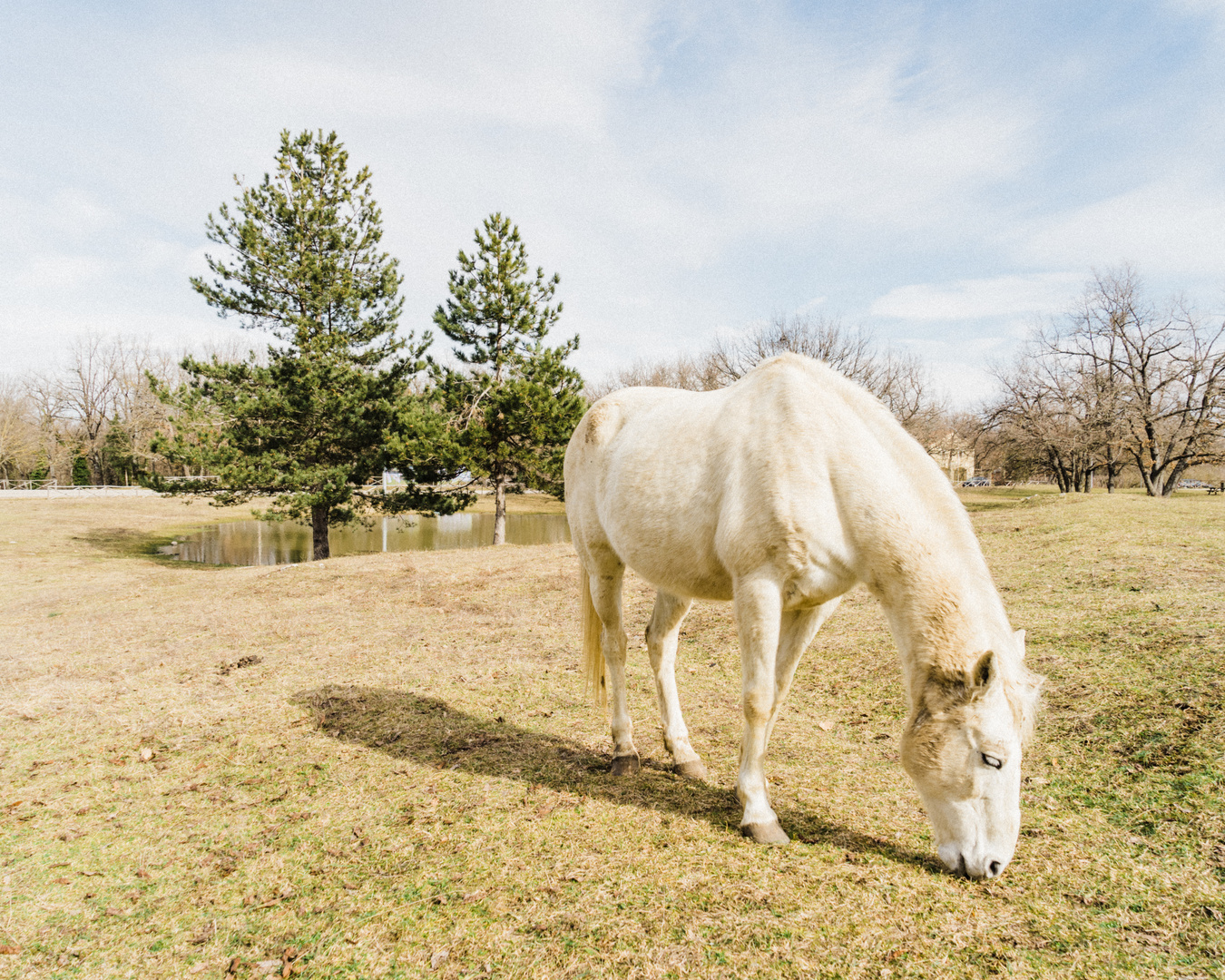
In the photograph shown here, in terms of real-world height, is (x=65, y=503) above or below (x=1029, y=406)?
below

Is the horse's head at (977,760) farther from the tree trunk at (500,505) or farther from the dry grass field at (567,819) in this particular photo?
the tree trunk at (500,505)

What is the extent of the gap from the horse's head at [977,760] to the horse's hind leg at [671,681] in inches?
59.6

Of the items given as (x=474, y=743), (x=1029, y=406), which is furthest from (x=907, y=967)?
(x=1029, y=406)

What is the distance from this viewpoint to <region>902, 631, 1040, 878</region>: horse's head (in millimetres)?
2551

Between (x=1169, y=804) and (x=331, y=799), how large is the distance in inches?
174

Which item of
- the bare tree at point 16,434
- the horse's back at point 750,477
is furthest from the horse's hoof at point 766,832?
the bare tree at point 16,434

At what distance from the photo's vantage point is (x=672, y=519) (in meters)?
3.53

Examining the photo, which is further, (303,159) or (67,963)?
A: (303,159)

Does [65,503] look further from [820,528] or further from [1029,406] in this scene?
[1029,406]

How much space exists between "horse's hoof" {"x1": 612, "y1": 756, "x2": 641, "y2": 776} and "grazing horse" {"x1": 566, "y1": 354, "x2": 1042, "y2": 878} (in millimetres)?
11

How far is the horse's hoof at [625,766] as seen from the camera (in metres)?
3.91

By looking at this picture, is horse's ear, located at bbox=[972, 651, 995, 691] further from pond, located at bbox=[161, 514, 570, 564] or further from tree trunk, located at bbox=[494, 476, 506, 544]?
pond, located at bbox=[161, 514, 570, 564]

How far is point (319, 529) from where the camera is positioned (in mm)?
19047

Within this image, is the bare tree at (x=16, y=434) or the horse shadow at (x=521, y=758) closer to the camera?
the horse shadow at (x=521, y=758)
